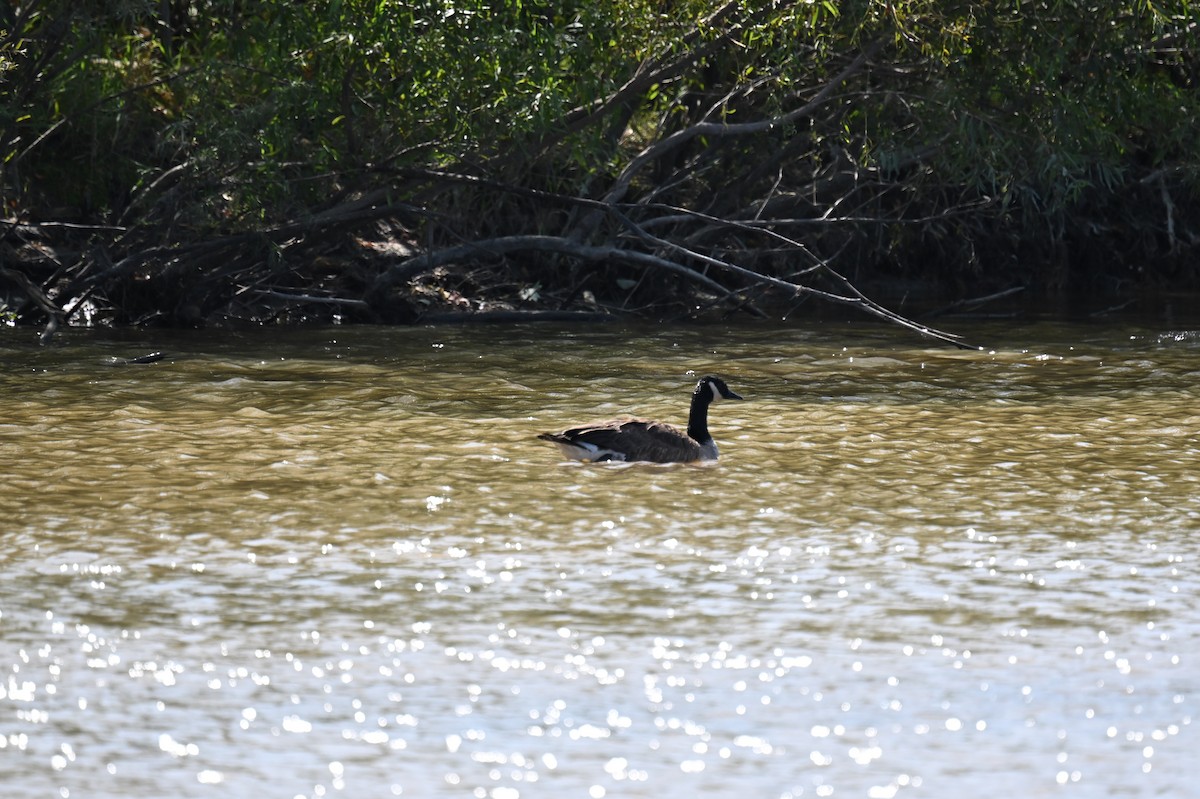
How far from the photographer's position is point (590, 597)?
8.00 m

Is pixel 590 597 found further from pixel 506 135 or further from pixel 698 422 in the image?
pixel 506 135

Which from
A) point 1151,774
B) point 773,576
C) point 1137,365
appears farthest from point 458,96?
point 1151,774

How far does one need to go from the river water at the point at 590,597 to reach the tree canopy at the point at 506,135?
3.94m

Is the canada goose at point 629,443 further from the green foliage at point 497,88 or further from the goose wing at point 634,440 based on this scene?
the green foliage at point 497,88

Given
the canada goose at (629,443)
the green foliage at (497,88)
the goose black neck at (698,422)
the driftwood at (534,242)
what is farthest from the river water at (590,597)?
the driftwood at (534,242)

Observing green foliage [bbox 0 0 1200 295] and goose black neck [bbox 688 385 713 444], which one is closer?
goose black neck [bbox 688 385 713 444]

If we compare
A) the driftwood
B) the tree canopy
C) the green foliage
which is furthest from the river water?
the driftwood

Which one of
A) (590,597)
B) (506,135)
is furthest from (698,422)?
(506,135)

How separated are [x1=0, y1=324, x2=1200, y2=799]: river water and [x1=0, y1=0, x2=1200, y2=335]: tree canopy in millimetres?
3937

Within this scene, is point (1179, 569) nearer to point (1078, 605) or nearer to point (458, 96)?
point (1078, 605)

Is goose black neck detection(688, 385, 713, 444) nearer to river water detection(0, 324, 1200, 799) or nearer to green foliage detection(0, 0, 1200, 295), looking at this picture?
river water detection(0, 324, 1200, 799)

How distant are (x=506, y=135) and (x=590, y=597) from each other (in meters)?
10.2

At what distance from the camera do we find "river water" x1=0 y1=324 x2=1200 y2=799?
5.93m

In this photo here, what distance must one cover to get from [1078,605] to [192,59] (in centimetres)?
1339
